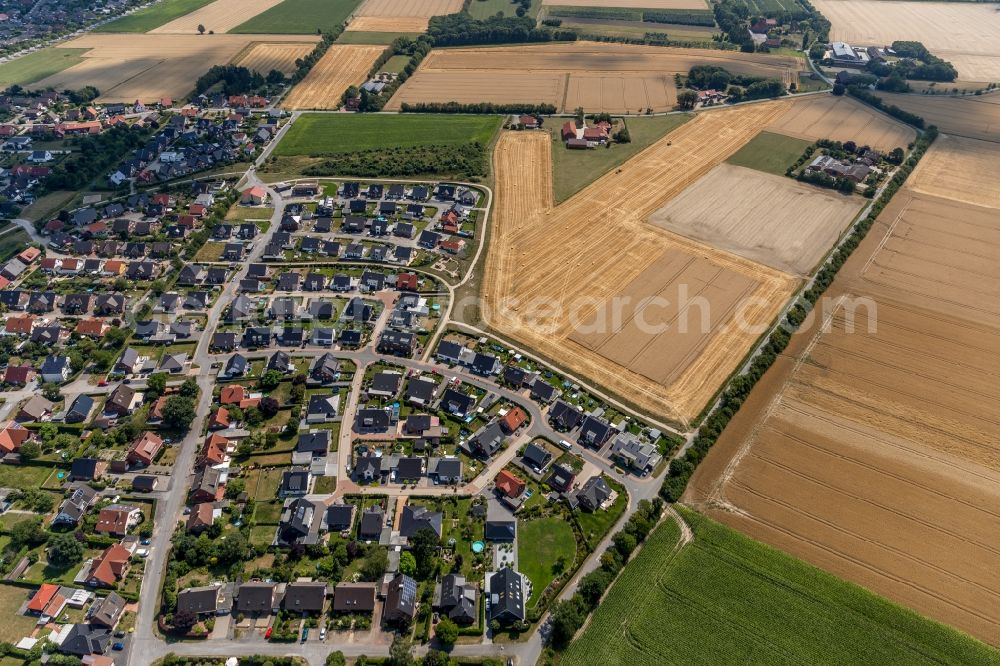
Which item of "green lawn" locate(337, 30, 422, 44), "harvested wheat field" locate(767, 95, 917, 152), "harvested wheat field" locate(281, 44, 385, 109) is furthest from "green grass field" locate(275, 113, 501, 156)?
"harvested wheat field" locate(767, 95, 917, 152)

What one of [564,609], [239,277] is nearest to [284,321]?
[239,277]

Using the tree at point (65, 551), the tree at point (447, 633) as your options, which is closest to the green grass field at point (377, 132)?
the tree at point (65, 551)

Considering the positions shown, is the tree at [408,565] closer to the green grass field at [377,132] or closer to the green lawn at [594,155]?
the green lawn at [594,155]

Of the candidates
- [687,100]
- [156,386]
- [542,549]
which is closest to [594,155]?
[687,100]

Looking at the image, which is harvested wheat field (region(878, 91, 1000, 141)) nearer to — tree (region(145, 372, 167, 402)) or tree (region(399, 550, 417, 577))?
tree (region(399, 550, 417, 577))

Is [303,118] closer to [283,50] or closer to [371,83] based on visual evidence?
[371,83]

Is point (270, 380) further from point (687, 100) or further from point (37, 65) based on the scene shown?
point (37, 65)
